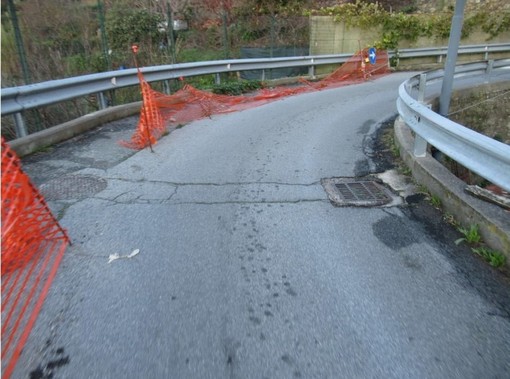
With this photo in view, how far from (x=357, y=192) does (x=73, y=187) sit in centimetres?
340

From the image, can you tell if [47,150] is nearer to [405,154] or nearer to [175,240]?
[175,240]

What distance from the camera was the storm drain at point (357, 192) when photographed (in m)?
4.52

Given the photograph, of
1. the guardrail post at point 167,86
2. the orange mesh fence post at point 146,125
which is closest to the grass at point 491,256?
the orange mesh fence post at point 146,125

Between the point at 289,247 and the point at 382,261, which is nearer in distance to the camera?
the point at 382,261

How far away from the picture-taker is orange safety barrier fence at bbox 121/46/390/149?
6969 mm

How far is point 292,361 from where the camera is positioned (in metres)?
2.34

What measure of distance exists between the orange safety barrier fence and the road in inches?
70.9

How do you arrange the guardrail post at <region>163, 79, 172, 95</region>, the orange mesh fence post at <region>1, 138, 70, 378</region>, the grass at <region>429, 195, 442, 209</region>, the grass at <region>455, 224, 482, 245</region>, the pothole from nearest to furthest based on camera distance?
the orange mesh fence post at <region>1, 138, 70, 378</region>
the grass at <region>455, 224, 482, 245</region>
the grass at <region>429, 195, 442, 209</region>
the pothole
the guardrail post at <region>163, 79, 172, 95</region>

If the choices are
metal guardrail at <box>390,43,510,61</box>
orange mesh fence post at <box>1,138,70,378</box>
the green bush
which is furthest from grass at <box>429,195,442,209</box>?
metal guardrail at <box>390,43,510,61</box>

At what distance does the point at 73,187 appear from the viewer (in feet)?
15.9

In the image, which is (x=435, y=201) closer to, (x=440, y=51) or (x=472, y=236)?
(x=472, y=236)

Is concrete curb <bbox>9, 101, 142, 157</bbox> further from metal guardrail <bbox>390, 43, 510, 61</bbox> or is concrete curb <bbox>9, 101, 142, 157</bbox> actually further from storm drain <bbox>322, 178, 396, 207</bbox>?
metal guardrail <bbox>390, 43, 510, 61</bbox>

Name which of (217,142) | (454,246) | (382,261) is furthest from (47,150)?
(454,246)

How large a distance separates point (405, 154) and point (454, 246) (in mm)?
2300
